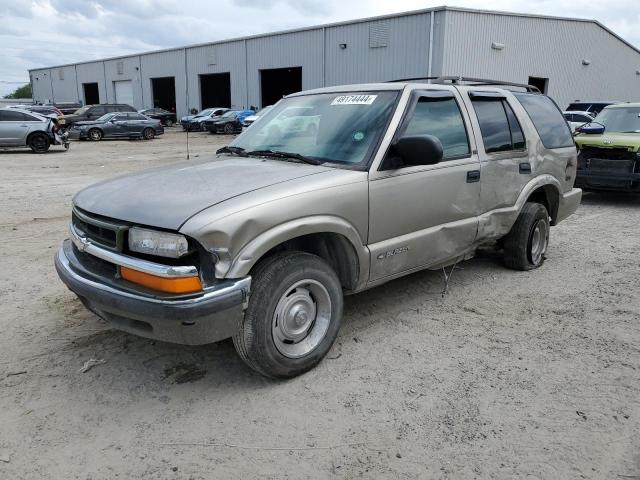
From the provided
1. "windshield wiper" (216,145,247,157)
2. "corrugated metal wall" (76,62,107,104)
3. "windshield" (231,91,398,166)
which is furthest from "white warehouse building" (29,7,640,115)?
"windshield wiper" (216,145,247,157)

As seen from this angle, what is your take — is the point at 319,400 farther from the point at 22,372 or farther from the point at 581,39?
the point at 581,39

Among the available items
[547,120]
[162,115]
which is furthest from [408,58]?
[547,120]

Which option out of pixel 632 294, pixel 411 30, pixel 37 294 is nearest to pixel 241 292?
pixel 37 294

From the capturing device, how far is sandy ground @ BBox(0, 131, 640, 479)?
8.73 feet

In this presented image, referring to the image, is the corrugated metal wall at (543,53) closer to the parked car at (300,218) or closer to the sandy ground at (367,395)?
the parked car at (300,218)

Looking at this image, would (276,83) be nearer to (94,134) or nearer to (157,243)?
(94,134)

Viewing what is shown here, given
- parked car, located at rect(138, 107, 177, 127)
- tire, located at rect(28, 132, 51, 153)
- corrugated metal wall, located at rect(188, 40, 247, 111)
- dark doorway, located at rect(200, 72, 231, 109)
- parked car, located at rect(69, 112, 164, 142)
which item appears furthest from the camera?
dark doorway, located at rect(200, 72, 231, 109)

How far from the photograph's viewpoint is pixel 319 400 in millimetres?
3184

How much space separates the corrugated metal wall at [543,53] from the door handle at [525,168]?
22150 millimetres

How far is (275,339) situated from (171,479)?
975 millimetres

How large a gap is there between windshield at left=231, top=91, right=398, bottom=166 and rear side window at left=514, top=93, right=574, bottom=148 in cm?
207

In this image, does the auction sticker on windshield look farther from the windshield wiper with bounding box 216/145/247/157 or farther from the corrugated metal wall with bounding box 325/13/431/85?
the corrugated metal wall with bounding box 325/13/431/85

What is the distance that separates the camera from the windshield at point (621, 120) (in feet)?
32.6

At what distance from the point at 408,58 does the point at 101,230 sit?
26.4 meters
